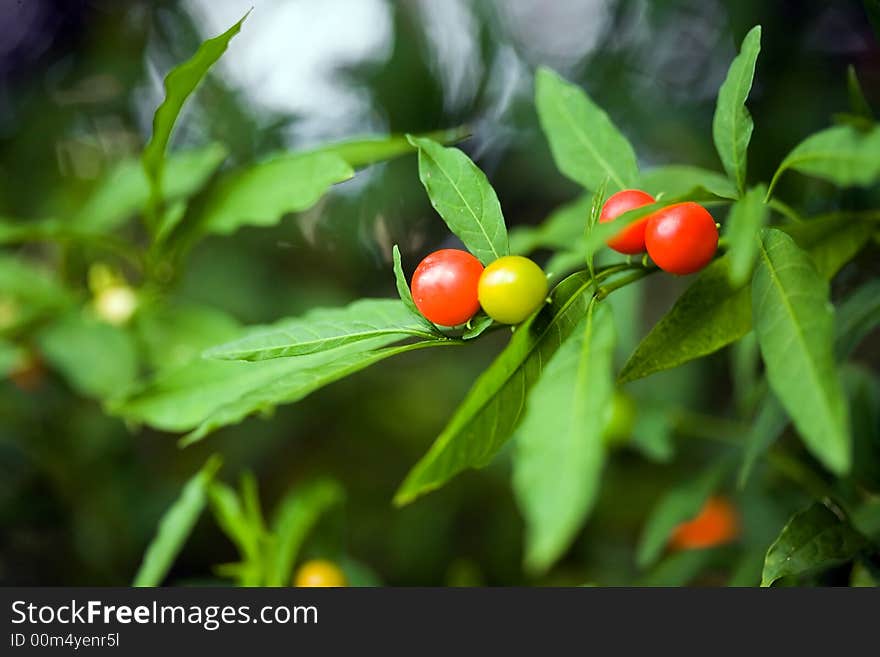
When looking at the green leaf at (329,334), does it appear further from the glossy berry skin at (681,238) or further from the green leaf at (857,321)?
the green leaf at (857,321)

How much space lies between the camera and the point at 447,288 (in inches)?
29.0

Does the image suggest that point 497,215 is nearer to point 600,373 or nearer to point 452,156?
point 452,156

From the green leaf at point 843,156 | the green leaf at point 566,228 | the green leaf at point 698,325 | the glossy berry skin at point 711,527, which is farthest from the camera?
the glossy berry skin at point 711,527

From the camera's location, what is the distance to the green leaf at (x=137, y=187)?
1362mm

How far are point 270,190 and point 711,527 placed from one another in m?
1.11

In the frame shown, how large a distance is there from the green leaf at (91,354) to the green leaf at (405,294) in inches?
27.6

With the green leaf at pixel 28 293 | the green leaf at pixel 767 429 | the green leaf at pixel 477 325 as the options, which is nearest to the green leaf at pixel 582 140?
the green leaf at pixel 477 325

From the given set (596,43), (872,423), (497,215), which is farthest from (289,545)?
(596,43)

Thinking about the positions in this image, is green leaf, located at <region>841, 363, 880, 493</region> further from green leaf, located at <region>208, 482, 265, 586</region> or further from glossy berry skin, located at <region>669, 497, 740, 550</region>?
green leaf, located at <region>208, 482, 265, 586</region>

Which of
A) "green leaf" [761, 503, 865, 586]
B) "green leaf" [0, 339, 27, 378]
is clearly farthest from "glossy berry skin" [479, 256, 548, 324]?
"green leaf" [0, 339, 27, 378]

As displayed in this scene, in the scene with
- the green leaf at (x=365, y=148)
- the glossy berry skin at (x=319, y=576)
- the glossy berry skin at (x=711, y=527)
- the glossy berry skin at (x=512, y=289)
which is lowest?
the glossy berry skin at (x=711, y=527)

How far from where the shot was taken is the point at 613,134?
3.06 ft

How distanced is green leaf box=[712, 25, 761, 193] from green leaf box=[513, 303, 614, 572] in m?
0.22

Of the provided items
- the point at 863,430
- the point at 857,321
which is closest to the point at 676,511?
the point at 863,430
